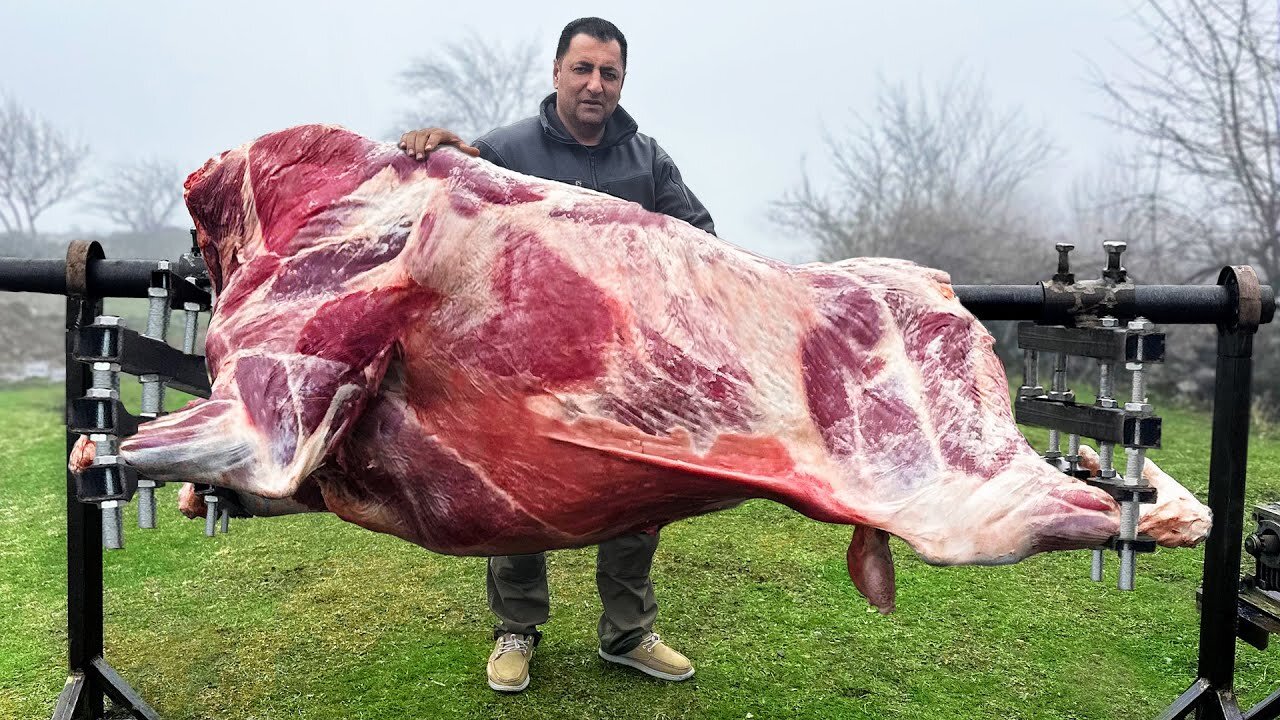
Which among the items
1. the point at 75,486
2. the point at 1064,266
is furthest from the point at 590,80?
the point at 75,486

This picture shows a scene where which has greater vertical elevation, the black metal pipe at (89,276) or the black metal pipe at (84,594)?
the black metal pipe at (89,276)

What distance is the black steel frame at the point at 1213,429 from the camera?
2623 millimetres

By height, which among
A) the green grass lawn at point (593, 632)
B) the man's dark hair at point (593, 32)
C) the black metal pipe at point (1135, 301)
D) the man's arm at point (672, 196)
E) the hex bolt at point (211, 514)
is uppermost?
the man's dark hair at point (593, 32)

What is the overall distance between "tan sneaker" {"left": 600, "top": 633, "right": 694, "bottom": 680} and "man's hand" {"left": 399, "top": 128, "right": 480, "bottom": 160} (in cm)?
207

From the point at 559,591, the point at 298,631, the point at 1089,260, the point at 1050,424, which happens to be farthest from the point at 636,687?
the point at 1089,260

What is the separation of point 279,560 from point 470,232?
3.39m

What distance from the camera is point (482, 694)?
132 inches

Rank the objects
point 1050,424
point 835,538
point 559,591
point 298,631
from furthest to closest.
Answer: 1. point 835,538
2. point 559,591
3. point 298,631
4. point 1050,424

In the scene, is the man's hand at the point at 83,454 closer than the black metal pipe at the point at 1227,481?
Yes

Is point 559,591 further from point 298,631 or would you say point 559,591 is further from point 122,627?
point 122,627

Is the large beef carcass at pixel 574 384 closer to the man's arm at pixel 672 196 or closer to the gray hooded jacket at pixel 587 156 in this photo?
the gray hooded jacket at pixel 587 156

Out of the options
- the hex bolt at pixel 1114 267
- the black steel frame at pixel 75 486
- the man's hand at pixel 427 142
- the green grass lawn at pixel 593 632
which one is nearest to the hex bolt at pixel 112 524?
the black steel frame at pixel 75 486

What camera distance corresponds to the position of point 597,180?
318 cm

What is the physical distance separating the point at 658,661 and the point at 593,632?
52 centimetres
